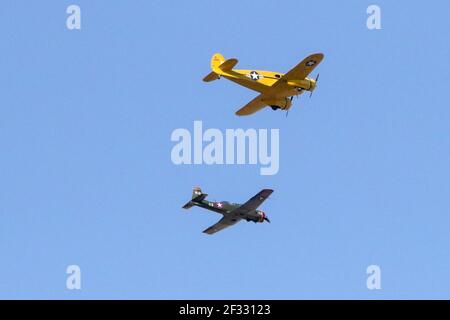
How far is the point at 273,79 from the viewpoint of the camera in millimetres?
73375

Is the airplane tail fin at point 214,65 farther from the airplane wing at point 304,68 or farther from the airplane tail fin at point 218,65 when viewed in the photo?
the airplane wing at point 304,68

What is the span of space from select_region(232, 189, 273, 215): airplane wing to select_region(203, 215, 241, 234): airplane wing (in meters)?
0.96

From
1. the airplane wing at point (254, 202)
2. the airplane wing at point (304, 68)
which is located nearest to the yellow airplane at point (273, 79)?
the airplane wing at point (304, 68)

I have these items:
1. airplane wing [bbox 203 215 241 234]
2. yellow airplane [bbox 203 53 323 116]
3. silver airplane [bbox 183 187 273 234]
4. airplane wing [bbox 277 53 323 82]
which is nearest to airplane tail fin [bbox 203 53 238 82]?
yellow airplane [bbox 203 53 323 116]

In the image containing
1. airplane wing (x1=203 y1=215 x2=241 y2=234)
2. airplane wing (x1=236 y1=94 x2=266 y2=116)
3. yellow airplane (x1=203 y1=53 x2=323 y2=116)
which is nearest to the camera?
yellow airplane (x1=203 y1=53 x2=323 y2=116)

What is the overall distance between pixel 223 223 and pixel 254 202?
4.23m

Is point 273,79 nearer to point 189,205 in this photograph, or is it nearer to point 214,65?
point 214,65

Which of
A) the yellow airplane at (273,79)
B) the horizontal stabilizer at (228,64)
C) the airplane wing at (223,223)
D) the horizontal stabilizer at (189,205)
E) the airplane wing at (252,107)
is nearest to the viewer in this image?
the horizontal stabilizer at (228,64)

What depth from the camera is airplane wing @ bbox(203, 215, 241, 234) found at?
73.9 m

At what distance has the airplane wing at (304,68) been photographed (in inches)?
2844

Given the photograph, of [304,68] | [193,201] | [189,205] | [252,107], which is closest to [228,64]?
[304,68]

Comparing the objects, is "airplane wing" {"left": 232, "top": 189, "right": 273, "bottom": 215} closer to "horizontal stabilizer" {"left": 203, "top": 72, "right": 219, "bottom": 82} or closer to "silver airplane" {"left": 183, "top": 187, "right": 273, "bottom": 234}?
"silver airplane" {"left": 183, "top": 187, "right": 273, "bottom": 234}
